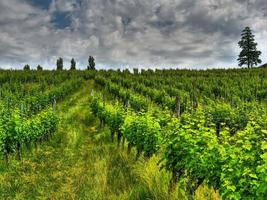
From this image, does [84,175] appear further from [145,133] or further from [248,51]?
[248,51]

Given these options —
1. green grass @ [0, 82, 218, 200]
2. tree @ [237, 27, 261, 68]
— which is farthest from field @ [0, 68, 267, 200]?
tree @ [237, 27, 261, 68]

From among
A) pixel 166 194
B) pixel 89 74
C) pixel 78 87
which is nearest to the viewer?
pixel 166 194

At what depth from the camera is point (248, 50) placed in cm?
8125

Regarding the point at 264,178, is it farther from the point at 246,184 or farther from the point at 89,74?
the point at 89,74

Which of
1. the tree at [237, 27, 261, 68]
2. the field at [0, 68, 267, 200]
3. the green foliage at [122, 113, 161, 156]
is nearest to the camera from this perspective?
the field at [0, 68, 267, 200]

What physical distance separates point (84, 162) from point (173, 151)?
5502 mm

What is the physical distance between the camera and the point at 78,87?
167 ft

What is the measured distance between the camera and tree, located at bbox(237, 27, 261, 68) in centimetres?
8081

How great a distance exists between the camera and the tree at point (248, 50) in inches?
3182

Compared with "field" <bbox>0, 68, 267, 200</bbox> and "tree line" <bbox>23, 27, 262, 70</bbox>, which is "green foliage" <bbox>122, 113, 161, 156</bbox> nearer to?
"field" <bbox>0, 68, 267, 200</bbox>

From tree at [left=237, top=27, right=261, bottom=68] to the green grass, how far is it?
234 feet

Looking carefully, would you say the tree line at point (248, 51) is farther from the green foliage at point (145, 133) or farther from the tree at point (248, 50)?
the green foliage at point (145, 133)

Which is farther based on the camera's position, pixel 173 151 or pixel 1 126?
pixel 1 126

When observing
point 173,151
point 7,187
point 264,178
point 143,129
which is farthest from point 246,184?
point 7,187
